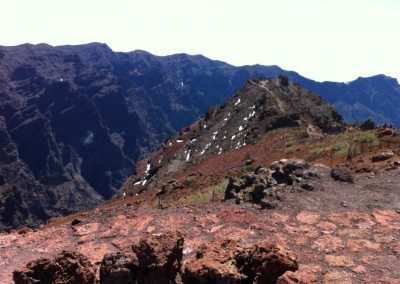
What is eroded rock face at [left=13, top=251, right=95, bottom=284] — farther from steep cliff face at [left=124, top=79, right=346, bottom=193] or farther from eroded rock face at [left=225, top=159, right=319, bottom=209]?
steep cliff face at [left=124, top=79, right=346, bottom=193]

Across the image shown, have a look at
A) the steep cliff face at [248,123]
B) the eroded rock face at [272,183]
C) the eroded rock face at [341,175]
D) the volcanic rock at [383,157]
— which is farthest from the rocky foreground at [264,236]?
the steep cliff face at [248,123]

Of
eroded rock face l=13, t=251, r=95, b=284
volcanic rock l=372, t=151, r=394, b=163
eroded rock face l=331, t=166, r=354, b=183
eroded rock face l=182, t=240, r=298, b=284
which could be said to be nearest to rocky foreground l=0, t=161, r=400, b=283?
eroded rock face l=182, t=240, r=298, b=284

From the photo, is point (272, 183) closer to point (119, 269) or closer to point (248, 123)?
point (119, 269)

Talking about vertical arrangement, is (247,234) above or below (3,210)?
above

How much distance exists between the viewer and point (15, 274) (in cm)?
1238

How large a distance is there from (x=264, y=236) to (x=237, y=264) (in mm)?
3336

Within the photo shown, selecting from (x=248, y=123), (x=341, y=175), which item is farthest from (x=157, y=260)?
(x=248, y=123)

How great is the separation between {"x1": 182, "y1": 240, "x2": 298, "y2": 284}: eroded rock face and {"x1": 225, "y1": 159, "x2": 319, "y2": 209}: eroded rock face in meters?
5.24

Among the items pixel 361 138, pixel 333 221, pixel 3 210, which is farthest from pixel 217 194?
pixel 3 210

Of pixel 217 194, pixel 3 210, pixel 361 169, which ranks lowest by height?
pixel 3 210

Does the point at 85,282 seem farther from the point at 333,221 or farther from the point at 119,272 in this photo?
the point at 333,221

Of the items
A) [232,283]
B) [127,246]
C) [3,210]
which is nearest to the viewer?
[232,283]

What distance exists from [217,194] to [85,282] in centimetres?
1857

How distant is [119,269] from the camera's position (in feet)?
39.3
